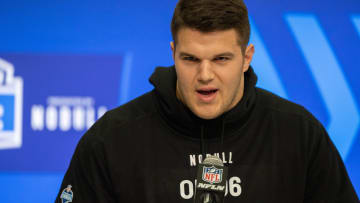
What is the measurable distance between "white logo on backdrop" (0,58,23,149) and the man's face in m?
1.54

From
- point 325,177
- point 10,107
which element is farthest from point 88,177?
point 10,107

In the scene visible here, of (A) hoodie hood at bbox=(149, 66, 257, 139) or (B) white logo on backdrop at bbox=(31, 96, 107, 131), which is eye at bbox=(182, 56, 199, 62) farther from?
(B) white logo on backdrop at bbox=(31, 96, 107, 131)

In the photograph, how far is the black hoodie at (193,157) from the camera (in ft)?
5.08

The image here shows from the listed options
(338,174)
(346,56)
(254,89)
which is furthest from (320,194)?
(346,56)

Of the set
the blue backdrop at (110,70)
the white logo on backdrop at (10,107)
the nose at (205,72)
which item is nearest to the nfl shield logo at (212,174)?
the nose at (205,72)

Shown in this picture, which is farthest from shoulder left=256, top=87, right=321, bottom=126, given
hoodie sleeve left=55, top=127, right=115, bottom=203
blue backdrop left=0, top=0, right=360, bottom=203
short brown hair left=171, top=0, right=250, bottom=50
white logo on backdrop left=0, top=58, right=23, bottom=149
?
white logo on backdrop left=0, top=58, right=23, bottom=149

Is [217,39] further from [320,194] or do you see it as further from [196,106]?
[320,194]

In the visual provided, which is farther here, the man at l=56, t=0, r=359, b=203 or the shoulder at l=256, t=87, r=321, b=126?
the shoulder at l=256, t=87, r=321, b=126

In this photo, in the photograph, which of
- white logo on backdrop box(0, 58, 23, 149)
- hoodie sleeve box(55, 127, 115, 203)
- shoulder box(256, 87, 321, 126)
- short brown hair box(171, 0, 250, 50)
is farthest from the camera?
white logo on backdrop box(0, 58, 23, 149)

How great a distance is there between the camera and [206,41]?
1.41 meters

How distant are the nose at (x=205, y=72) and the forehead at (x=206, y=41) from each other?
35 mm

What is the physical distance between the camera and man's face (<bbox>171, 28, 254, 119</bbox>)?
4.66 feet

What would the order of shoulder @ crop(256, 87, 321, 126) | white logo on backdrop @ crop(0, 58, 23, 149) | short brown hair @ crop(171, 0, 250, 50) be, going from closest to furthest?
short brown hair @ crop(171, 0, 250, 50)
shoulder @ crop(256, 87, 321, 126)
white logo on backdrop @ crop(0, 58, 23, 149)

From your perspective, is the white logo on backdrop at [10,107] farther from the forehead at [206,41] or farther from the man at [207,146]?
the forehead at [206,41]
